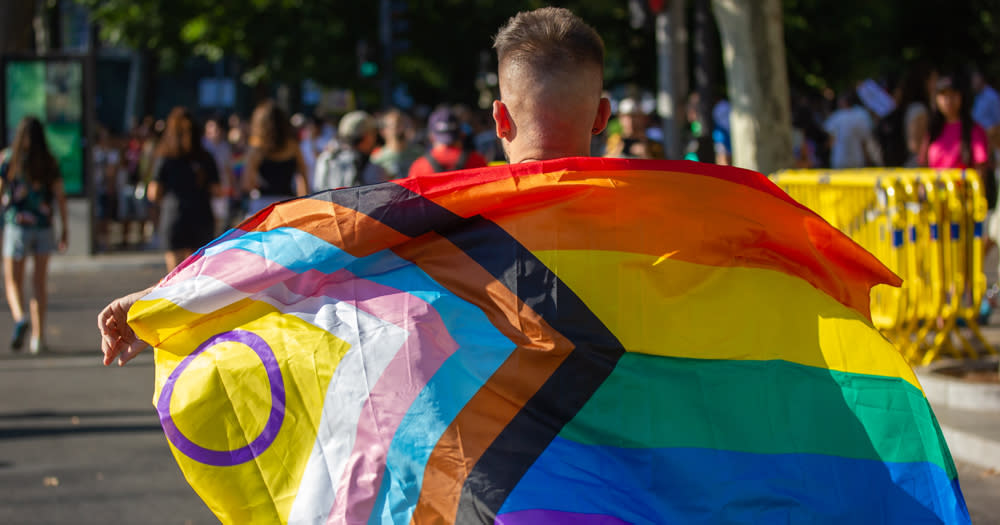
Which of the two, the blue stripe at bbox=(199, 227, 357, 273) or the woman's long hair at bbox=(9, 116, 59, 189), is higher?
the woman's long hair at bbox=(9, 116, 59, 189)

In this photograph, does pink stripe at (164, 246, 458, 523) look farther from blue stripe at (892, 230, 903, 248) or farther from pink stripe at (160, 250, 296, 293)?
blue stripe at (892, 230, 903, 248)

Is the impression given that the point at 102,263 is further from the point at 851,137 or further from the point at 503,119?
the point at 503,119

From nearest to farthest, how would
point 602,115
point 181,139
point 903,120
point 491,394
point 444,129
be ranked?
point 491,394
point 602,115
point 444,129
point 181,139
point 903,120

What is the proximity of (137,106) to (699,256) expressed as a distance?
41166mm

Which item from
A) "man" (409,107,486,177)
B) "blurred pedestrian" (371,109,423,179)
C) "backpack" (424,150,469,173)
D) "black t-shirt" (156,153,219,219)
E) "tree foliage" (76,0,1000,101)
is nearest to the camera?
"backpack" (424,150,469,173)

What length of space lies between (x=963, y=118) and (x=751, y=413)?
868cm

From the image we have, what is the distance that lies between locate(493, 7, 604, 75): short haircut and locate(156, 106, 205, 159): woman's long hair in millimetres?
8530

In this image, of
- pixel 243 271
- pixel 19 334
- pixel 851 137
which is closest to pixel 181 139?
pixel 19 334

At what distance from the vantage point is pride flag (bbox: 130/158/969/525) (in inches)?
101

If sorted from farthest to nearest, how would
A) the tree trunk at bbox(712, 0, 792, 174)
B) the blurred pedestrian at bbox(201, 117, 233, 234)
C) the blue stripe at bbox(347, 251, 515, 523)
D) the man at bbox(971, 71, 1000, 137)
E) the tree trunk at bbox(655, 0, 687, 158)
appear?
the blurred pedestrian at bbox(201, 117, 233, 234) → the tree trunk at bbox(655, 0, 687, 158) → the man at bbox(971, 71, 1000, 137) → the tree trunk at bbox(712, 0, 792, 174) → the blue stripe at bbox(347, 251, 515, 523)

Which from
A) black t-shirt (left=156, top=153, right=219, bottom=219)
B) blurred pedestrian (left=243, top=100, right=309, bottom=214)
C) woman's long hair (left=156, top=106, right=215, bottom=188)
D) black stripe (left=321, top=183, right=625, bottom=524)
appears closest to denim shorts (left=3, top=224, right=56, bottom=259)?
black t-shirt (left=156, top=153, right=219, bottom=219)

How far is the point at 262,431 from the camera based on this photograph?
278cm

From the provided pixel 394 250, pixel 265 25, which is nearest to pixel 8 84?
pixel 265 25

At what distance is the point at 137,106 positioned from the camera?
41625 millimetres
